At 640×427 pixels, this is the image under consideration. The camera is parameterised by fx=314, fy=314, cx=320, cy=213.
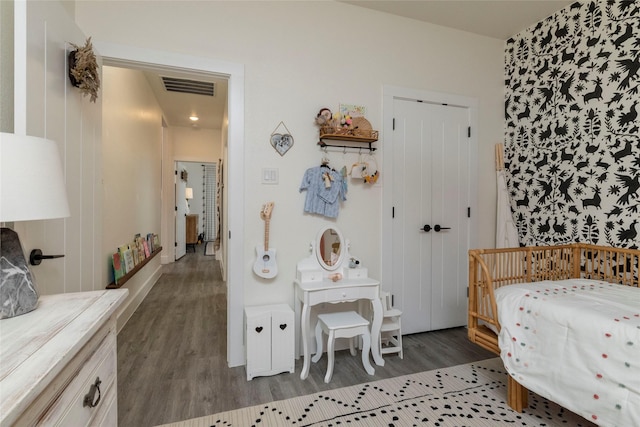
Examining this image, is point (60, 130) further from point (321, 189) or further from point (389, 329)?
point (389, 329)

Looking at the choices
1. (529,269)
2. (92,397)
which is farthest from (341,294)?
(92,397)

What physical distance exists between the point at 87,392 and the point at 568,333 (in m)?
1.92

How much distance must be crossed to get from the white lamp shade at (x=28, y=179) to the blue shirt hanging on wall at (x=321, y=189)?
1620 millimetres

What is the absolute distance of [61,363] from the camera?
702mm

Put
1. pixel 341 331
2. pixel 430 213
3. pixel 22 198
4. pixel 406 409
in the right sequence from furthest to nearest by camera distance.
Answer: pixel 430 213
pixel 341 331
pixel 406 409
pixel 22 198

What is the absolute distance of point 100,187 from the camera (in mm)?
2045

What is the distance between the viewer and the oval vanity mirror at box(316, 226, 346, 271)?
246 centimetres

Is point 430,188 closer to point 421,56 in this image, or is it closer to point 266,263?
point 421,56

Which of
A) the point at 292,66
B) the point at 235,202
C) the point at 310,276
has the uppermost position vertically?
the point at 292,66

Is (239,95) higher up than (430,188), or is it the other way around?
(239,95)

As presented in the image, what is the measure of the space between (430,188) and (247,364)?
209cm

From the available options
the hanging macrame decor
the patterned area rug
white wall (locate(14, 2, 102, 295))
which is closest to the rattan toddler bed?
the patterned area rug

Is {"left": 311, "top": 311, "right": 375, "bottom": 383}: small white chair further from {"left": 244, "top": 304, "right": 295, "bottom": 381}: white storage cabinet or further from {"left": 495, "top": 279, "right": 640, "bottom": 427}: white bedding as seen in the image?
{"left": 495, "top": 279, "right": 640, "bottom": 427}: white bedding

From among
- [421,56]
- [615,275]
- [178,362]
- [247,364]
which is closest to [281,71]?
[421,56]
